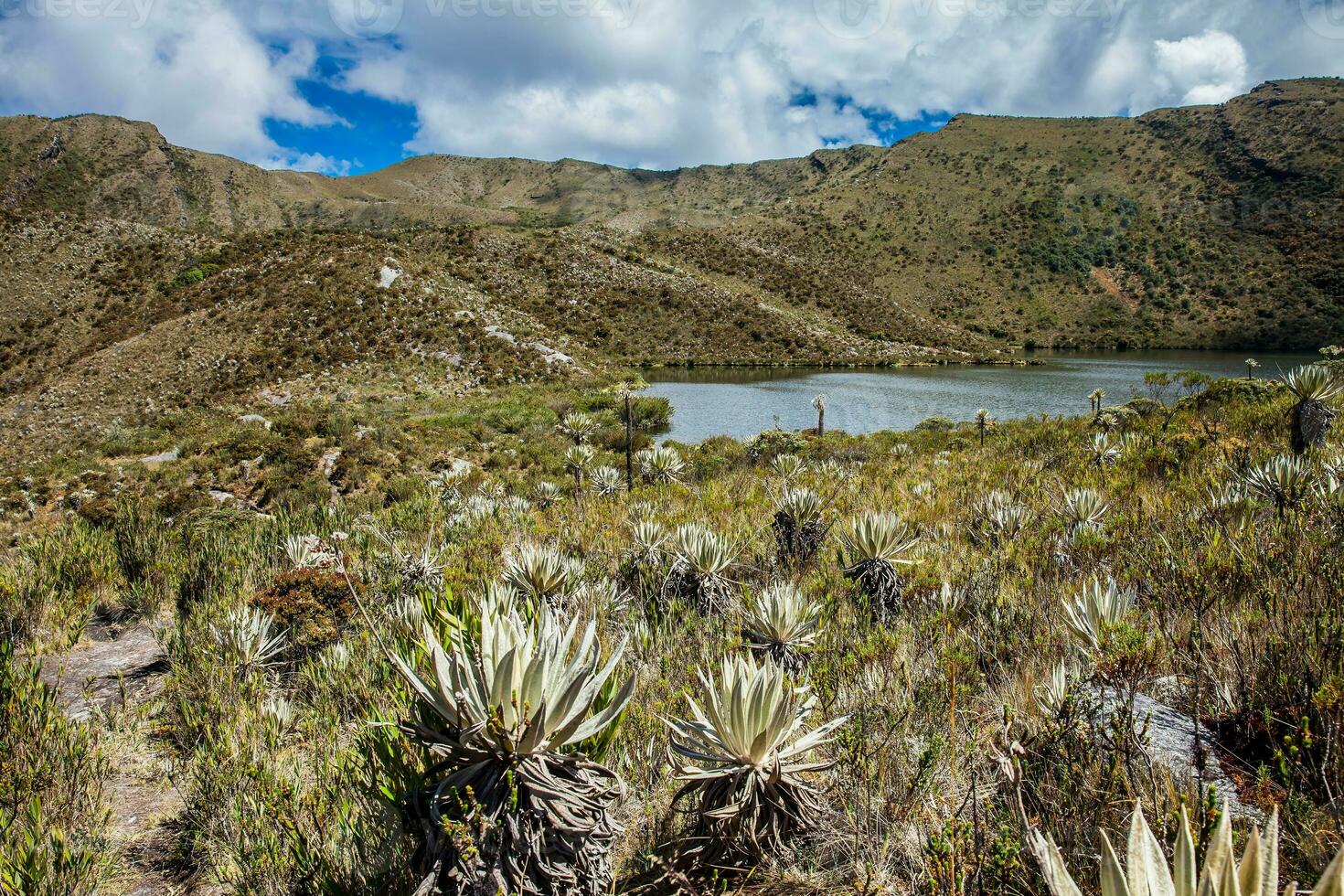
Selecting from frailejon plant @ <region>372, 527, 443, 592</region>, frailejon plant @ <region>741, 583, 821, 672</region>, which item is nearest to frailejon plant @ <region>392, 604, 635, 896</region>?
frailejon plant @ <region>741, 583, 821, 672</region>

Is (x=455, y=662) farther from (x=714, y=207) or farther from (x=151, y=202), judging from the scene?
(x=714, y=207)

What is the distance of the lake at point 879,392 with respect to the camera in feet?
70.5

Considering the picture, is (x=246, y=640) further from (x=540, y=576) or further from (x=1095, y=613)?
(x=1095, y=613)

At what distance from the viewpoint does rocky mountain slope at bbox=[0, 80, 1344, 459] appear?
22.1m

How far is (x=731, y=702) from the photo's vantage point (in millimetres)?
1713

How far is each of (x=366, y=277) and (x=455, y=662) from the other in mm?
28463

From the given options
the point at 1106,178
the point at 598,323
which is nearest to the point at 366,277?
the point at 598,323

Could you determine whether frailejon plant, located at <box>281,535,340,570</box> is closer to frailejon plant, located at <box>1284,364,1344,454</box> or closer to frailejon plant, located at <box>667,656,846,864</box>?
frailejon plant, located at <box>667,656,846,864</box>

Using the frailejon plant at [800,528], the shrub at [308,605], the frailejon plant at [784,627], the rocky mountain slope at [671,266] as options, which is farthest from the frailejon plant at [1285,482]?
the rocky mountain slope at [671,266]

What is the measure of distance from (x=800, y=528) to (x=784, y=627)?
2.15m

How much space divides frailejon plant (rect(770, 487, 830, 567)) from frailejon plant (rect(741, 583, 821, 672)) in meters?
1.94

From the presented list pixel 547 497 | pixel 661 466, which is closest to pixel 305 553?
pixel 547 497

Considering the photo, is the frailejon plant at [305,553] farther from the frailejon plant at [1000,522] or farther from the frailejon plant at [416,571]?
the frailejon plant at [1000,522]

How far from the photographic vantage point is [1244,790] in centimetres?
175
